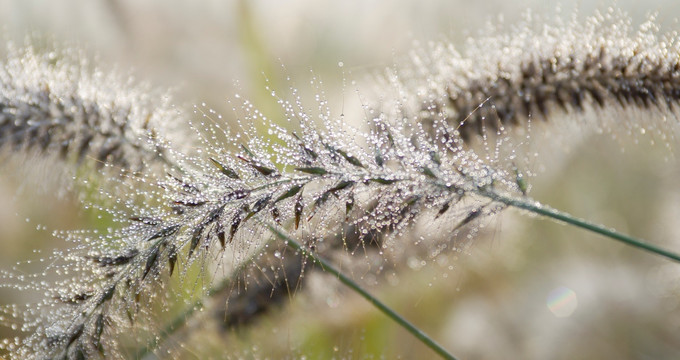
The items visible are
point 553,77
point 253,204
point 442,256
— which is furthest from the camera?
point 442,256

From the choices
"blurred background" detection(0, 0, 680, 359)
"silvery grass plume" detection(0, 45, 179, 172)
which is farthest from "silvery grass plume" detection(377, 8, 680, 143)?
"silvery grass plume" detection(0, 45, 179, 172)

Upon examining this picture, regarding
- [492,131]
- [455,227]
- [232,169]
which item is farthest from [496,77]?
[232,169]

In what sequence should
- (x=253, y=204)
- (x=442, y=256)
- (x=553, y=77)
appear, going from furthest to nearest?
1. (x=442, y=256)
2. (x=553, y=77)
3. (x=253, y=204)

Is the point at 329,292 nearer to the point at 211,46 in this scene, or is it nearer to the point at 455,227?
the point at 455,227

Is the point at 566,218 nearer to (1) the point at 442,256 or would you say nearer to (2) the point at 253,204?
(2) the point at 253,204

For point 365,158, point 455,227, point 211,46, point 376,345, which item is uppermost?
point 211,46

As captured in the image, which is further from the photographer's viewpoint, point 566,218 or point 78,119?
point 78,119

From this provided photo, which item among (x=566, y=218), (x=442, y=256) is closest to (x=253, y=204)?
(x=566, y=218)
